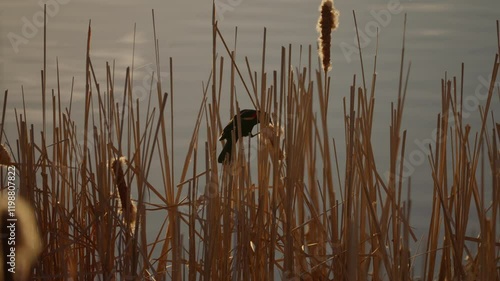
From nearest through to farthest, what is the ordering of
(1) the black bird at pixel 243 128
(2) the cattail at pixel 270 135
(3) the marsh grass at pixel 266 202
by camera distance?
(3) the marsh grass at pixel 266 202 → (2) the cattail at pixel 270 135 → (1) the black bird at pixel 243 128

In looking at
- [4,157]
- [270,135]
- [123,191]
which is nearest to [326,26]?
[270,135]

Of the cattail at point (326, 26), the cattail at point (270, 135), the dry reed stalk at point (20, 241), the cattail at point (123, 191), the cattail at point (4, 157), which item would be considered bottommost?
the dry reed stalk at point (20, 241)

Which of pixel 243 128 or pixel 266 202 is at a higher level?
pixel 243 128

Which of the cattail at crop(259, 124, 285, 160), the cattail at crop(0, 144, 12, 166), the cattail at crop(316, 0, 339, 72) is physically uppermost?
the cattail at crop(316, 0, 339, 72)

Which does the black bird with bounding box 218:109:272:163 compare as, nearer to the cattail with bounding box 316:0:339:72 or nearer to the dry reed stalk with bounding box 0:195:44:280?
the cattail with bounding box 316:0:339:72

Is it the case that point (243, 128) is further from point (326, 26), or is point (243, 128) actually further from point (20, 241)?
point (20, 241)

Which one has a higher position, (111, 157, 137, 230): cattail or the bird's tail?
the bird's tail

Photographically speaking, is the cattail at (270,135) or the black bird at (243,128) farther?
the black bird at (243,128)

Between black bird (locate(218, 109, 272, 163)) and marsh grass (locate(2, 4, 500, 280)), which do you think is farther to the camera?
black bird (locate(218, 109, 272, 163))

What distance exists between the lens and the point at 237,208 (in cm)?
174

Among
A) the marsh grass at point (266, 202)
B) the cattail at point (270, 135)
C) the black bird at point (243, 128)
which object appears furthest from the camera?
the black bird at point (243, 128)

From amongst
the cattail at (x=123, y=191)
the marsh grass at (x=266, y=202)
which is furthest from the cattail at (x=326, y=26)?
the cattail at (x=123, y=191)

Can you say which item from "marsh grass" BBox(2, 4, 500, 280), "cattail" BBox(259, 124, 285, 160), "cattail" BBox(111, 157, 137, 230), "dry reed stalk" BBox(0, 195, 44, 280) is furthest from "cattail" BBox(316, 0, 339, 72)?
"dry reed stalk" BBox(0, 195, 44, 280)

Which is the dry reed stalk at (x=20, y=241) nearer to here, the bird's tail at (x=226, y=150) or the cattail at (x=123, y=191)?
the cattail at (x=123, y=191)
